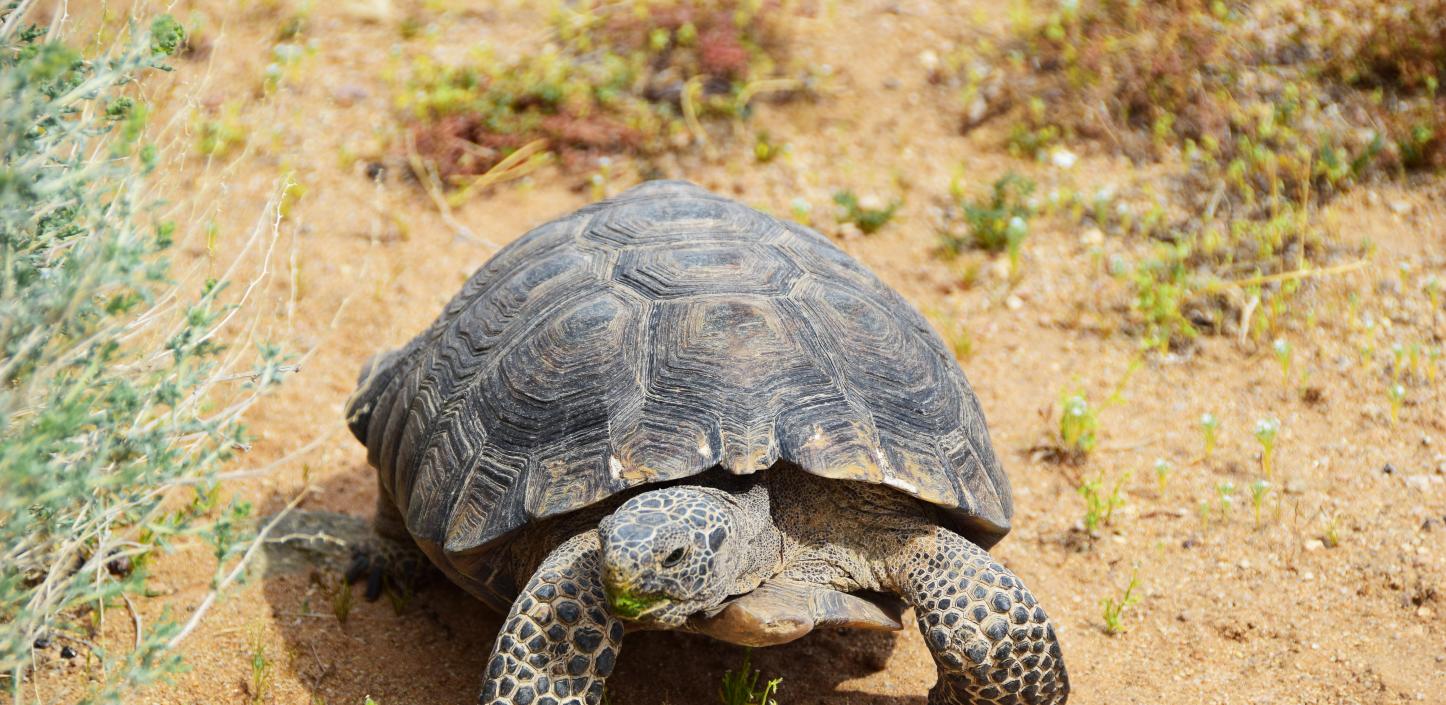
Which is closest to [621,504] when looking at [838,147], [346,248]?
Result: [346,248]

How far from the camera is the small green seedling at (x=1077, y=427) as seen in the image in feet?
15.1

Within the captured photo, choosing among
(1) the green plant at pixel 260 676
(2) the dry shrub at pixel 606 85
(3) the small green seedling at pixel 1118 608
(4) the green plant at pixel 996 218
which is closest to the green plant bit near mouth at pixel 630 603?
(1) the green plant at pixel 260 676

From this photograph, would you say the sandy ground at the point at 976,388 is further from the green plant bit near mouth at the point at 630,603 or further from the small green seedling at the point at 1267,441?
the green plant bit near mouth at the point at 630,603

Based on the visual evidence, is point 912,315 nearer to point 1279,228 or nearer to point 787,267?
point 787,267

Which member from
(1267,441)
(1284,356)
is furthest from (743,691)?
(1284,356)

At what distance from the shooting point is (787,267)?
3.70 m

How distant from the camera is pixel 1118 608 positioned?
3781 millimetres

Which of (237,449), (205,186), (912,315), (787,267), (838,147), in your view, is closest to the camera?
(205,186)

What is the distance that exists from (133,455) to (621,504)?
122 centimetres

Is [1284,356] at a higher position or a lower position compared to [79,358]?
lower

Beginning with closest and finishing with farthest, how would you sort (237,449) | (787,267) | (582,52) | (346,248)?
(787,267), (237,449), (346,248), (582,52)

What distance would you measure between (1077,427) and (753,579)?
2040mm

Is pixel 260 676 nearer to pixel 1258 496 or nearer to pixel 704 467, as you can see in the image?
pixel 704 467

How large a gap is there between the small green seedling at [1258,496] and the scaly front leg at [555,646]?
243 cm
